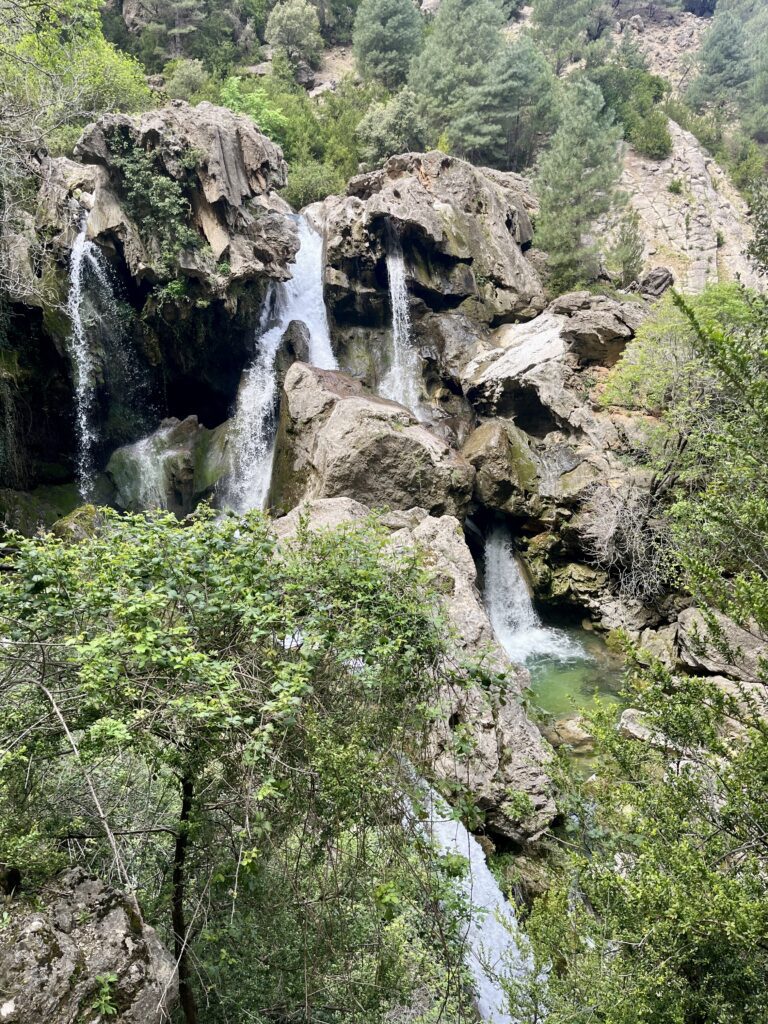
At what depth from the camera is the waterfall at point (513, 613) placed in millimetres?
13875

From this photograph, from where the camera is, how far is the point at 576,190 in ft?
72.9

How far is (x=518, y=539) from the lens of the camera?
15688 mm

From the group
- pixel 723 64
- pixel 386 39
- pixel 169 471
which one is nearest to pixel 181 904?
pixel 169 471

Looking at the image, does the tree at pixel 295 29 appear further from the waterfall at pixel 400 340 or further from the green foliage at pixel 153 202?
the green foliage at pixel 153 202

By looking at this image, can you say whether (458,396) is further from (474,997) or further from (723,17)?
(723,17)

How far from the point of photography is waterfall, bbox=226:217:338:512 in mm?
15570

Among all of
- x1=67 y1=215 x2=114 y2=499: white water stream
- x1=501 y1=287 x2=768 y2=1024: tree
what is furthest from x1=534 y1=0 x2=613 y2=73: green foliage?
x1=501 y1=287 x2=768 y2=1024: tree

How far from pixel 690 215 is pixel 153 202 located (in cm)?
2634

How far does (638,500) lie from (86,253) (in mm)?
15362

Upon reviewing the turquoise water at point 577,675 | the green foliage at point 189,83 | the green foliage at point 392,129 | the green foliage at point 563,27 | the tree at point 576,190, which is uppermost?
the green foliage at point 563,27

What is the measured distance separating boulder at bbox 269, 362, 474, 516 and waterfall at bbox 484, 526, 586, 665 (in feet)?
8.45

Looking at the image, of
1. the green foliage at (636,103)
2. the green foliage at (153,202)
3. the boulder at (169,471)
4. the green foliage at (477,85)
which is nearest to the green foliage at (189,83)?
the green foliage at (477,85)

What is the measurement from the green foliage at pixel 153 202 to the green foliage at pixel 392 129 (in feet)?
46.8

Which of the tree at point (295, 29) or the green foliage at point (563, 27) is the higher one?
the green foliage at point (563, 27)
